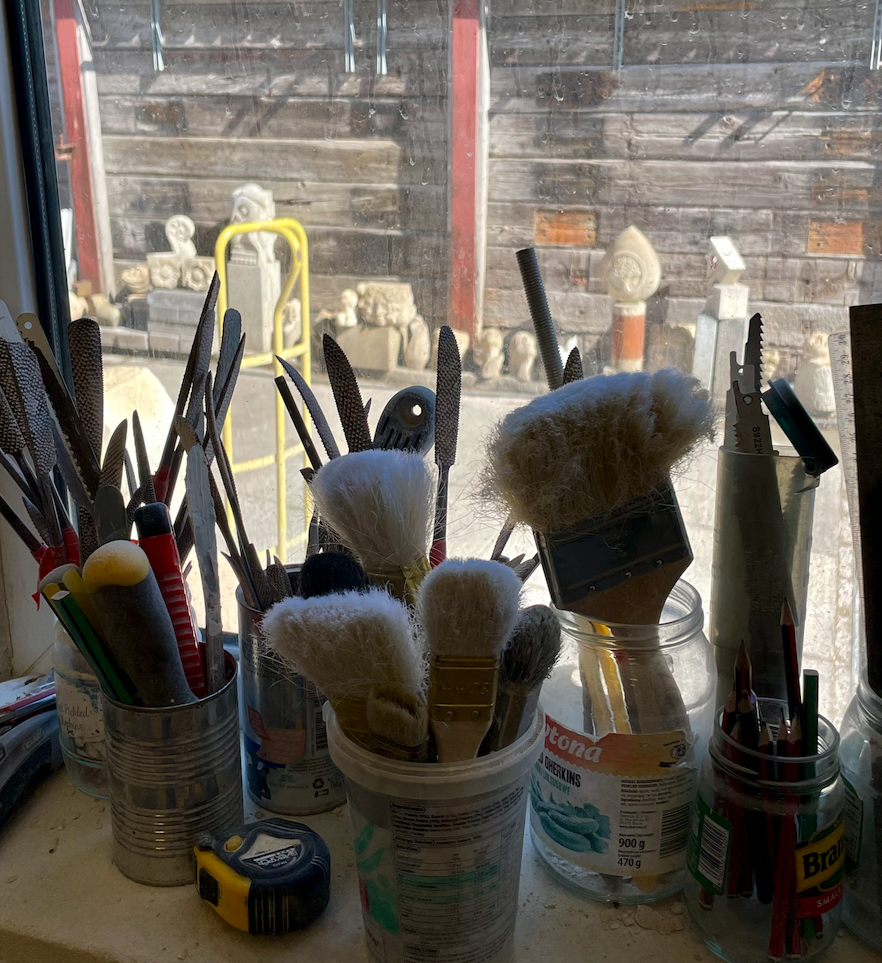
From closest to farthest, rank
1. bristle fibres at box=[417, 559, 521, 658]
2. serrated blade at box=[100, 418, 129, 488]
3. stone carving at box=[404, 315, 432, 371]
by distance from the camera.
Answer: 1. bristle fibres at box=[417, 559, 521, 658]
2. serrated blade at box=[100, 418, 129, 488]
3. stone carving at box=[404, 315, 432, 371]

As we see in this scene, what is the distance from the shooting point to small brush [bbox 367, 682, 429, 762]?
1.46 ft

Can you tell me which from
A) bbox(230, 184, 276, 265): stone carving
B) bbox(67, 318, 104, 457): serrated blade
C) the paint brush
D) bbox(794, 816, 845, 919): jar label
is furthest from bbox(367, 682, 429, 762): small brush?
bbox(230, 184, 276, 265): stone carving

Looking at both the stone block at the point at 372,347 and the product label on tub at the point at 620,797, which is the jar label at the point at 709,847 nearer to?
the product label on tub at the point at 620,797

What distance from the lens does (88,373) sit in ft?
2.10

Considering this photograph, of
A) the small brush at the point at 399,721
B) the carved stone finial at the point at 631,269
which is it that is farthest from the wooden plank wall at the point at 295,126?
the small brush at the point at 399,721

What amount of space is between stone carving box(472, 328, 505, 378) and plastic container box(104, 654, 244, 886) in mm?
298

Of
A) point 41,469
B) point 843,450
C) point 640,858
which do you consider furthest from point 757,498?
point 41,469

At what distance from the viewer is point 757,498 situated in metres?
0.56

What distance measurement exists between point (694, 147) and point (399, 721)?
0.44 meters

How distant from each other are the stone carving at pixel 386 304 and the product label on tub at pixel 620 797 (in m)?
0.35

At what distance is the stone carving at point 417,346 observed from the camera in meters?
0.75

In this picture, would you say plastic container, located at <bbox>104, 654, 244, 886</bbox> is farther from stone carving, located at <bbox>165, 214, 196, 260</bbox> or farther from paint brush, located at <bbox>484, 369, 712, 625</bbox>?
stone carving, located at <bbox>165, 214, 196, 260</bbox>

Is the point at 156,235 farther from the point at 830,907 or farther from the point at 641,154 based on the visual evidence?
the point at 830,907

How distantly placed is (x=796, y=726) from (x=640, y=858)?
0.14 metres
